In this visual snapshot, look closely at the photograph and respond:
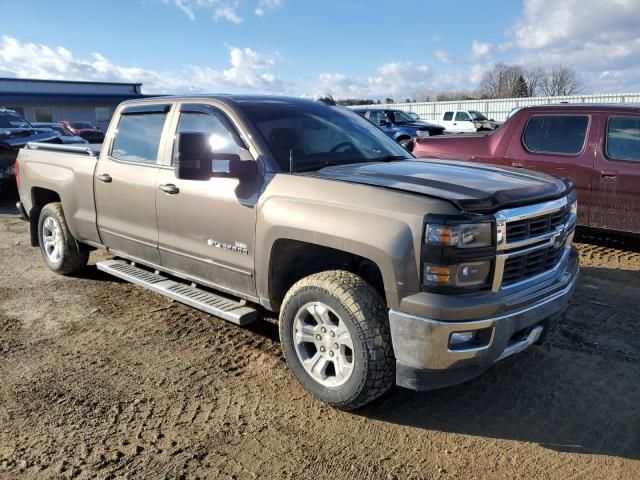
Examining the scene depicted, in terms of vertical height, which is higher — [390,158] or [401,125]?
[401,125]

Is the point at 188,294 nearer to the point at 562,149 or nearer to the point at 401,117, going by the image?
the point at 562,149

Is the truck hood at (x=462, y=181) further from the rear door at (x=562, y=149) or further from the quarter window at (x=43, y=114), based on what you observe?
the quarter window at (x=43, y=114)

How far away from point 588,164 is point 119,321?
17.6 ft

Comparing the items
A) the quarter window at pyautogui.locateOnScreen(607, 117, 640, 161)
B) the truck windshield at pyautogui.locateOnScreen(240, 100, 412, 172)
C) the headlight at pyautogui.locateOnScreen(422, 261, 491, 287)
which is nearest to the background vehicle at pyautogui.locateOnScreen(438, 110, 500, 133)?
the quarter window at pyautogui.locateOnScreen(607, 117, 640, 161)

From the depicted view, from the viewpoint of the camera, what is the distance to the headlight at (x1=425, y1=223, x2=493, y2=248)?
2814 millimetres

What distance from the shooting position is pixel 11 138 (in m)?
11.4

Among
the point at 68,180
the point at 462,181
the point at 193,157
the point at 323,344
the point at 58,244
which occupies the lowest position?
the point at 323,344

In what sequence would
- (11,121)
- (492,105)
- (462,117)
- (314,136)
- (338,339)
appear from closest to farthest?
(338,339)
(314,136)
(11,121)
(462,117)
(492,105)

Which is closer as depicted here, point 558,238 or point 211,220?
point 558,238

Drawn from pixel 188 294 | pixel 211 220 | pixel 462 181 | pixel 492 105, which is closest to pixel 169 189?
pixel 211 220

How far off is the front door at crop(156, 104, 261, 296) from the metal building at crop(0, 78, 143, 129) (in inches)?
1555

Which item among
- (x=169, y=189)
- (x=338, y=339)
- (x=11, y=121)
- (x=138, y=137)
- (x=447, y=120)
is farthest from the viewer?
(x=447, y=120)

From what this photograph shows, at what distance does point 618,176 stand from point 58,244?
622 cm

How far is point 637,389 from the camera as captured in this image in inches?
141
